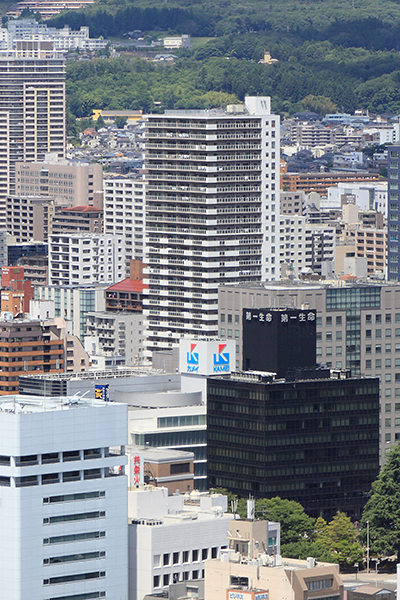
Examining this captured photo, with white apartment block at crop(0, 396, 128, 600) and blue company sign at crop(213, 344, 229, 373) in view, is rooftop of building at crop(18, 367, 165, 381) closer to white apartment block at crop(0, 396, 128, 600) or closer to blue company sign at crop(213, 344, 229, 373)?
blue company sign at crop(213, 344, 229, 373)

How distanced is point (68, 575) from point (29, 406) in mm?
12267

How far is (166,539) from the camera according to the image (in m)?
140

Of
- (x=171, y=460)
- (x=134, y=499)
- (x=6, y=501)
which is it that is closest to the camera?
(x=6, y=501)

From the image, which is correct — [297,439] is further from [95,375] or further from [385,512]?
[95,375]

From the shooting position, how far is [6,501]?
432 feet

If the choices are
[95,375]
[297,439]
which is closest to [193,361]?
[95,375]

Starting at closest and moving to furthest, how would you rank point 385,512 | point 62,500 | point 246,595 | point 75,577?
point 246,595, point 62,500, point 75,577, point 385,512

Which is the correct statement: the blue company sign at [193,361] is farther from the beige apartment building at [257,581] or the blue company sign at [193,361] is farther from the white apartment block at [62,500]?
the beige apartment building at [257,581]

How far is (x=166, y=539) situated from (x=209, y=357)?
4945 centimetres

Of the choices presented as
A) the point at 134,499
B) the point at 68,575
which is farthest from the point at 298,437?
the point at 68,575

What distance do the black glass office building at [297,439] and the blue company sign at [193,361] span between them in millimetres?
13369

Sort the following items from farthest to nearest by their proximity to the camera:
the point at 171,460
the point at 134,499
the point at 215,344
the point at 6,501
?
the point at 215,344 → the point at 171,460 → the point at 134,499 → the point at 6,501

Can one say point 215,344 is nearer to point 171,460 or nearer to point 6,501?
point 171,460

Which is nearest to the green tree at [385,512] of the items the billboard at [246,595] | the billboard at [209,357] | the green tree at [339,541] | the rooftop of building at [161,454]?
the green tree at [339,541]
